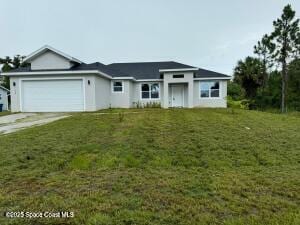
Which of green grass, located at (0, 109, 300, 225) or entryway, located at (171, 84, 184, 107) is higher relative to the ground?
entryway, located at (171, 84, 184, 107)

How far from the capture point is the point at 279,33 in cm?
2595

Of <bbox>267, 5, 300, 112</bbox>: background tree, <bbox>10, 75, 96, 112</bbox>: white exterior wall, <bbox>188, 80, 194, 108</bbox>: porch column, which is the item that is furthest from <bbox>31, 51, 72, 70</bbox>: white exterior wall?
<bbox>267, 5, 300, 112</bbox>: background tree

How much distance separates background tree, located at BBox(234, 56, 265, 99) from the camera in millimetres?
27734

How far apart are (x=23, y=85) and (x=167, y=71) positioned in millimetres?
10689

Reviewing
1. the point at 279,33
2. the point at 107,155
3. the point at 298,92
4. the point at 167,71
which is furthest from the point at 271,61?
the point at 107,155

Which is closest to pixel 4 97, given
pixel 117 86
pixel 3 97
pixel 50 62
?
pixel 3 97

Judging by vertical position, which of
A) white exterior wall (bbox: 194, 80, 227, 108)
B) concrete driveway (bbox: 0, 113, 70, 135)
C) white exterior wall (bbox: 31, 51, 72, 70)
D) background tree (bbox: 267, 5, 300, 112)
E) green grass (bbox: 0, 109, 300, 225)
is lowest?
green grass (bbox: 0, 109, 300, 225)

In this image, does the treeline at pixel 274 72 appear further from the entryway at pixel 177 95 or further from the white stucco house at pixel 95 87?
the entryway at pixel 177 95

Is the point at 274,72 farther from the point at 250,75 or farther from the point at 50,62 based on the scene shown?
the point at 50,62

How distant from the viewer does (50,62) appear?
18.0 m

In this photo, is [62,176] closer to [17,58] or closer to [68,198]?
[68,198]

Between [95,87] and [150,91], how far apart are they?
666 cm

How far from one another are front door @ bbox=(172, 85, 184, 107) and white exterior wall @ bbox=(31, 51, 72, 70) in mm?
9065

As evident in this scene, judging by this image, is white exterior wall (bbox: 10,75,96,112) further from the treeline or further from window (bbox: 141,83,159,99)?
the treeline
